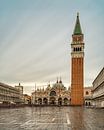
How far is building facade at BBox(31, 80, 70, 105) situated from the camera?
175012mm

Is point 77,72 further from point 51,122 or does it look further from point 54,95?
point 51,122

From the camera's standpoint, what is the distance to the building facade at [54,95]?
175 meters

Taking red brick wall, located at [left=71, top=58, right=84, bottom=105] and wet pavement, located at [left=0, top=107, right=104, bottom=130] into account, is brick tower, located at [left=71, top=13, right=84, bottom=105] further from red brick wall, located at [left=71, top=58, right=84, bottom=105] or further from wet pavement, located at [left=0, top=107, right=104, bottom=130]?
wet pavement, located at [left=0, top=107, right=104, bottom=130]

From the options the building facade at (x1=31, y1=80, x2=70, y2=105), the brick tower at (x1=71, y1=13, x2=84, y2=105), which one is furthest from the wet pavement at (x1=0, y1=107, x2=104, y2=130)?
the building facade at (x1=31, y1=80, x2=70, y2=105)

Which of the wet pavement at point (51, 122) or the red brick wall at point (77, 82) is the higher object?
the red brick wall at point (77, 82)

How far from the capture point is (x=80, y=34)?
14088cm

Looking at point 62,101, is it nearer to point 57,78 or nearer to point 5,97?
point 57,78

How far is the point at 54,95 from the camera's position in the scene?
179 m

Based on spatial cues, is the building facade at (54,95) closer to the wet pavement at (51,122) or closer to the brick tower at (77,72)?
the brick tower at (77,72)

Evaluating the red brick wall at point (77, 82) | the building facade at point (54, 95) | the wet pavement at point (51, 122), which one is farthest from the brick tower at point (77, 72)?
the wet pavement at point (51, 122)

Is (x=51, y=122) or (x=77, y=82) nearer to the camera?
(x=51, y=122)

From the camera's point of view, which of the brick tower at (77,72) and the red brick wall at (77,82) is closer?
the red brick wall at (77,82)

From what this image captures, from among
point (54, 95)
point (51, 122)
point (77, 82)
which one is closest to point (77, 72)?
point (77, 82)

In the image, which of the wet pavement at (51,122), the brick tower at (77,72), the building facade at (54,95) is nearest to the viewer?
the wet pavement at (51,122)
